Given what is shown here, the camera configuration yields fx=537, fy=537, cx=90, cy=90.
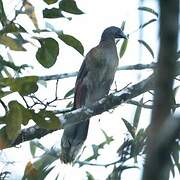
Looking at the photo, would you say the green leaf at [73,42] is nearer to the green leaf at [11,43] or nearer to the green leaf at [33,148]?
the green leaf at [11,43]

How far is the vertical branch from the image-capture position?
0.42m

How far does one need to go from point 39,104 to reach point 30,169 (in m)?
0.29

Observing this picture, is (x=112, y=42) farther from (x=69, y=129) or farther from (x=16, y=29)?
(x=16, y=29)

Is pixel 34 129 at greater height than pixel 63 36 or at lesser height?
lesser

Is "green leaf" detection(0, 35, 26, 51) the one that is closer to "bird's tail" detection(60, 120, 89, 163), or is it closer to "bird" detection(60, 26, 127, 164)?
"bird's tail" detection(60, 120, 89, 163)

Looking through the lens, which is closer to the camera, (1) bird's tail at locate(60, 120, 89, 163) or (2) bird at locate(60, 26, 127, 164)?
(1) bird's tail at locate(60, 120, 89, 163)

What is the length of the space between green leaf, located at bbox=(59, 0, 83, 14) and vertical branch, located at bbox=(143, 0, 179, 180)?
1710 millimetres

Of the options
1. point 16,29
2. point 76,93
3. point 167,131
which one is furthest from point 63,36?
point 76,93

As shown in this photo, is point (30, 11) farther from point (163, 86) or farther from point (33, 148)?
point (163, 86)

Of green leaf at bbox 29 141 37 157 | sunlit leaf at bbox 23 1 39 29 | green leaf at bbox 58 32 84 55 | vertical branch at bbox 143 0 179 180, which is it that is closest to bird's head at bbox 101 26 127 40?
green leaf at bbox 29 141 37 157

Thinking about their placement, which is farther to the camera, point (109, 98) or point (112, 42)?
point (112, 42)

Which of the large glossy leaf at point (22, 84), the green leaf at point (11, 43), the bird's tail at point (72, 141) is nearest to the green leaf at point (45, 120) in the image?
the large glossy leaf at point (22, 84)

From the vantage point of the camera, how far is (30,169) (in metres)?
2.35

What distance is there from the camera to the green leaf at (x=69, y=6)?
2144 mm
